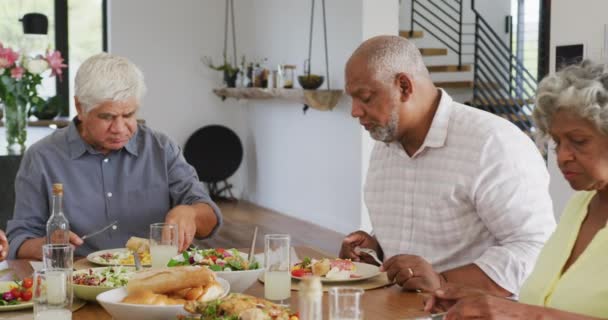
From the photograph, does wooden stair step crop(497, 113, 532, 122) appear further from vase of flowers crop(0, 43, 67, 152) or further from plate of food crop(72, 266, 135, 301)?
plate of food crop(72, 266, 135, 301)

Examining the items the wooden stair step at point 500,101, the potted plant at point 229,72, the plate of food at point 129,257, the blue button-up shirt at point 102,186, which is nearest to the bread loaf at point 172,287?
the plate of food at point 129,257

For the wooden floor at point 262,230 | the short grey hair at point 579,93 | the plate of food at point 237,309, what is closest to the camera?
the plate of food at point 237,309

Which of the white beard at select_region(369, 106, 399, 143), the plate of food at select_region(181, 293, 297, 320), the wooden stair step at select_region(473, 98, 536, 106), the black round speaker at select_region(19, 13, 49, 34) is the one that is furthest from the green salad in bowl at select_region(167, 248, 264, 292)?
the wooden stair step at select_region(473, 98, 536, 106)

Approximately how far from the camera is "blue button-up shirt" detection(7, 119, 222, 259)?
2877 mm

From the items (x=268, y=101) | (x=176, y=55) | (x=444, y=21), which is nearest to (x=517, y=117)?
(x=444, y=21)

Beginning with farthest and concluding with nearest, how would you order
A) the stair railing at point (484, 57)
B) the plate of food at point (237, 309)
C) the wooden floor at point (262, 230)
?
the stair railing at point (484, 57)
the wooden floor at point (262, 230)
the plate of food at point (237, 309)

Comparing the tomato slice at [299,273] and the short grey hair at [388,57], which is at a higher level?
the short grey hair at [388,57]

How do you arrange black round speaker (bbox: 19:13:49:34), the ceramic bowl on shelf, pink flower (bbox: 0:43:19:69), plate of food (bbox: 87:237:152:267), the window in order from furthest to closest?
1. the window
2. the ceramic bowl on shelf
3. black round speaker (bbox: 19:13:49:34)
4. pink flower (bbox: 0:43:19:69)
5. plate of food (bbox: 87:237:152:267)

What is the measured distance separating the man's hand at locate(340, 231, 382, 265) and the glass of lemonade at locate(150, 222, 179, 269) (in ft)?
1.90

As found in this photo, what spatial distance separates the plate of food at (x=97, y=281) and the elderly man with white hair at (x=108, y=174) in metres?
0.50

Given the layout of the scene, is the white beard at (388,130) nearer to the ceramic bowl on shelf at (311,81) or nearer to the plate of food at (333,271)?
the plate of food at (333,271)

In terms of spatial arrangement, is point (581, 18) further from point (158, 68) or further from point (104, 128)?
point (158, 68)

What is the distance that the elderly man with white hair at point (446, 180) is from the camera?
235 cm

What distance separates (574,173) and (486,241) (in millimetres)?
726
